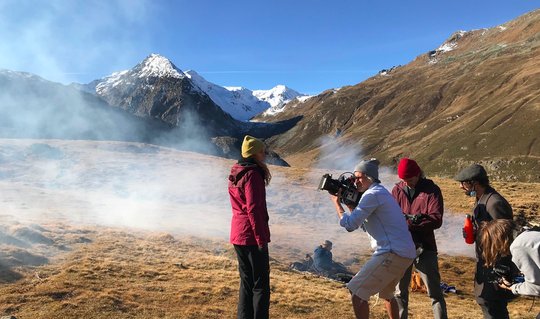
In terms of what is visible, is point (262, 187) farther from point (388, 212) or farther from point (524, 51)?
Result: point (524, 51)

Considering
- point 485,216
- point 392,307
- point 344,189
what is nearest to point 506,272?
point 485,216

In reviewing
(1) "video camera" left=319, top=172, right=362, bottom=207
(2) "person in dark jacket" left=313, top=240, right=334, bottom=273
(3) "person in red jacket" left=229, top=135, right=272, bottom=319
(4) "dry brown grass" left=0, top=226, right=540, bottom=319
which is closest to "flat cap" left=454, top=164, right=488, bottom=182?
(1) "video camera" left=319, top=172, right=362, bottom=207

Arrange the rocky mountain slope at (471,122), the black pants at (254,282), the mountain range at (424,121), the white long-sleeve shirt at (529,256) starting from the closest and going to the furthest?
1. the white long-sleeve shirt at (529,256)
2. the black pants at (254,282)
3. the mountain range at (424,121)
4. the rocky mountain slope at (471,122)

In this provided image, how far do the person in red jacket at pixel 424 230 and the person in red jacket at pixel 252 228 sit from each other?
1857mm

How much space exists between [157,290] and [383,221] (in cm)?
590

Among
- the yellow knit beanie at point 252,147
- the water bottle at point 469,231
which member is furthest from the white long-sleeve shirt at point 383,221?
the yellow knit beanie at point 252,147

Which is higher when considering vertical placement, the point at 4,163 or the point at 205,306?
the point at 4,163

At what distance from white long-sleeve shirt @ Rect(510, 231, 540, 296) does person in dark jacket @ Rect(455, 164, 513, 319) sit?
772 millimetres

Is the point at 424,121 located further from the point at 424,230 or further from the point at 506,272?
the point at 506,272

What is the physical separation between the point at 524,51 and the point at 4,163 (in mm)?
194681

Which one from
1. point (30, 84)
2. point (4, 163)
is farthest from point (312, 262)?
point (30, 84)

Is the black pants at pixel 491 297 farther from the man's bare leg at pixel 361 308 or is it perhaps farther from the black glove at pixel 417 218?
the man's bare leg at pixel 361 308

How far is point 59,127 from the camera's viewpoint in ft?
133

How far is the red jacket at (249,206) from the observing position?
521 centimetres
